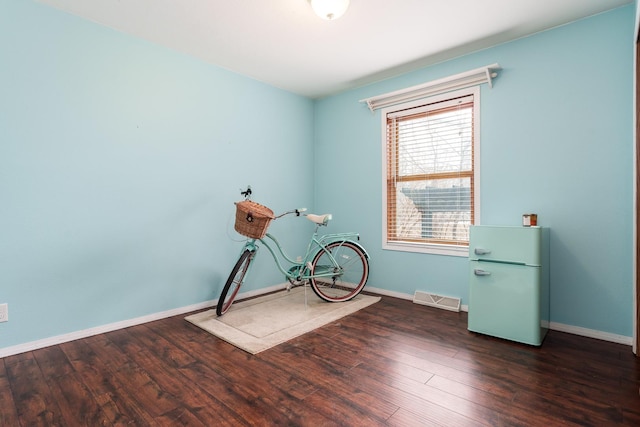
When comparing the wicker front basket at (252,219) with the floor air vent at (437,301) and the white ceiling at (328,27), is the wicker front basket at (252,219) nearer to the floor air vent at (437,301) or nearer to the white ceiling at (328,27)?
the white ceiling at (328,27)

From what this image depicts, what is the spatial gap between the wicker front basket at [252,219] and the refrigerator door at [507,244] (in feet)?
5.27

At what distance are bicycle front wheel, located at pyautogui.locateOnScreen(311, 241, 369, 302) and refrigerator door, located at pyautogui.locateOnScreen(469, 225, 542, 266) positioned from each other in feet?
3.95

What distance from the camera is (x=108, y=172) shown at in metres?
2.46

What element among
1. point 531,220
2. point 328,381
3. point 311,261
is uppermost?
point 531,220

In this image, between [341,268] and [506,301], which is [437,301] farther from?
[341,268]

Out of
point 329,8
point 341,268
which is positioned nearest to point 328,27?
point 329,8

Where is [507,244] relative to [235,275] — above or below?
above

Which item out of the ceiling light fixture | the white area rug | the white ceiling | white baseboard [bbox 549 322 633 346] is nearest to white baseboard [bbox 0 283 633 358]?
white baseboard [bbox 549 322 633 346]

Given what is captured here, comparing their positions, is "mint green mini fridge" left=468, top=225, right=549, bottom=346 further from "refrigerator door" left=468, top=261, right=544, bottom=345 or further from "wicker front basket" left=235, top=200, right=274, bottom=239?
"wicker front basket" left=235, top=200, right=274, bottom=239

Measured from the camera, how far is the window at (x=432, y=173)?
296 centimetres

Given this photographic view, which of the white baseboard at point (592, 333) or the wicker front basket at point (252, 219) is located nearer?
the white baseboard at point (592, 333)

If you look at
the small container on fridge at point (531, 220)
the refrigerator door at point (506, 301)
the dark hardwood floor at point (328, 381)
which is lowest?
the dark hardwood floor at point (328, 381)

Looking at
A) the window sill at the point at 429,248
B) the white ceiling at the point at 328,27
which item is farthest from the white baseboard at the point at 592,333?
the white ceiling at the point at 328,27

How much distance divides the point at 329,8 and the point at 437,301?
261cm
